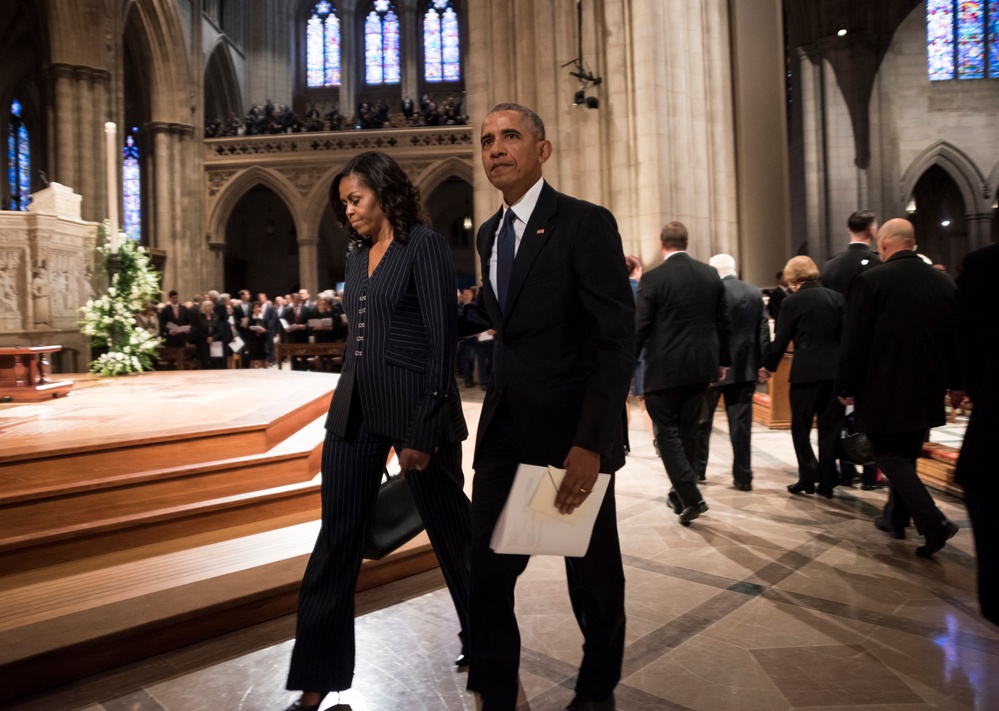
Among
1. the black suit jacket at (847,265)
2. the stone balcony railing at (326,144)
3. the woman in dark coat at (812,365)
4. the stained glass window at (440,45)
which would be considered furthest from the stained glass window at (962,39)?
the stained glass window at (440,45)

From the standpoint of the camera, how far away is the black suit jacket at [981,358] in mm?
1729

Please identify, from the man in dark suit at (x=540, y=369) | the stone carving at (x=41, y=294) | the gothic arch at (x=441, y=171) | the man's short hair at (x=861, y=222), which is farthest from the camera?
the gothic arch at (x=441, y=171)

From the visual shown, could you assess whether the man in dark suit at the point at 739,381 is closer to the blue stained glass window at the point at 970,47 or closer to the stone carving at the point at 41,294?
the stone carving at the point at 41,294

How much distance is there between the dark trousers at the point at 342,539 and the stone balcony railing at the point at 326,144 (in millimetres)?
20354

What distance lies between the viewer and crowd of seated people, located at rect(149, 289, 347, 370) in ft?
40.9

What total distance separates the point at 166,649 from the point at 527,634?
1.29 m

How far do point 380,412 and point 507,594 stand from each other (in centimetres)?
63

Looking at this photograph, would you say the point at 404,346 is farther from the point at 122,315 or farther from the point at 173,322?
the point at 173,322

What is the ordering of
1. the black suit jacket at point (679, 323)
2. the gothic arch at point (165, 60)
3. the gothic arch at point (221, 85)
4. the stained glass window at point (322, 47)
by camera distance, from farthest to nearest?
the stained glass window at point (322, 47) < the gothic arch at point (221, 85) < the gothic arch at point (165, 60) < the black suit jacket at point (679, 323)

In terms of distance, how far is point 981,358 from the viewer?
188cm

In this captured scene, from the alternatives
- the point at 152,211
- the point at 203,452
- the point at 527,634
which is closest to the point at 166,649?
the point at 527,634

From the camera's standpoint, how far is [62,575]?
300cm

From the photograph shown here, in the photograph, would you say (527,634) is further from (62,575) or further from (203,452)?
(203,452)

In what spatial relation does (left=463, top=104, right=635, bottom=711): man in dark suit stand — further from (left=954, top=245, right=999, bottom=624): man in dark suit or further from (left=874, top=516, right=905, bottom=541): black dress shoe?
(left=874, top=516, right=905, bottom=541): black dress shoe
